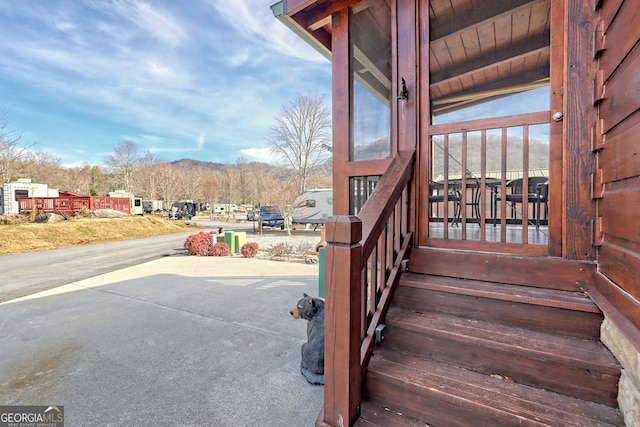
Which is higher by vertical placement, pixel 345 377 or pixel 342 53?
pixel 342 53

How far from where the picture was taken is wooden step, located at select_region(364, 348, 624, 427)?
104cm

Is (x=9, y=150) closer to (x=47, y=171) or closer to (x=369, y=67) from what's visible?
(x=47, y=171)

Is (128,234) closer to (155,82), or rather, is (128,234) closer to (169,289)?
(169,289)

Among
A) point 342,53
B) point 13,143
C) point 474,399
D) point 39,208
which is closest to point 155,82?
point 13,143

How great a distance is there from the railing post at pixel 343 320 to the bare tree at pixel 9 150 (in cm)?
2332

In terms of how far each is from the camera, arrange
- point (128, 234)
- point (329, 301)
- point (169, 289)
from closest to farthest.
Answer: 1. point (329, 301)
2. point (169, 289)
3. point (128, 234)

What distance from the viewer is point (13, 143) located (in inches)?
650

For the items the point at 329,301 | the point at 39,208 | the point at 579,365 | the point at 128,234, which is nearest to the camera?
the point at 579,365

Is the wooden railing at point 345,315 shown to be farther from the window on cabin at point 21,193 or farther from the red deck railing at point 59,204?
the window on cabin at point 21,193

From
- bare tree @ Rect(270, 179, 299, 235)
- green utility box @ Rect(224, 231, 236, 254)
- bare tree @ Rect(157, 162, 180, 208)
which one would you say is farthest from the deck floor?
bare tree @ Rect(157, 162, 180, 208)

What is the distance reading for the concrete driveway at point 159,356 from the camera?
1718mm

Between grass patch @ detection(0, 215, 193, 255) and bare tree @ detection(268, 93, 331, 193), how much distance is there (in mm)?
9659

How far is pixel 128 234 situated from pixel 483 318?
16688mm

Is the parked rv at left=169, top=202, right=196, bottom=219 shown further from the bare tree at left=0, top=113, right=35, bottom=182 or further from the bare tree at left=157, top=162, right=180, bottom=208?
the bare tree at left=0, top=113, right=35, bottom=182
